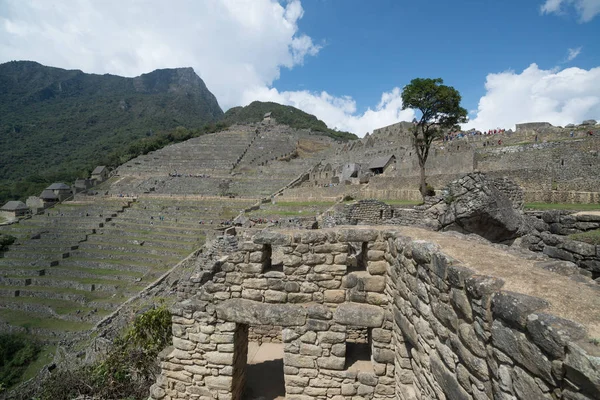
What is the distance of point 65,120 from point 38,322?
149 meters

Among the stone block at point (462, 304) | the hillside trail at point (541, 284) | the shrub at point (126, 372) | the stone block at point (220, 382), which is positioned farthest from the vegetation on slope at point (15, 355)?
the hillside trail at point (541, 284)

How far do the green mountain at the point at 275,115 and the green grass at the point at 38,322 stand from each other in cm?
9931

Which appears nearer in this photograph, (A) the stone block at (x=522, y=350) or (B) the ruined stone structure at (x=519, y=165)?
(A) the stone block at (x=522, y=350)

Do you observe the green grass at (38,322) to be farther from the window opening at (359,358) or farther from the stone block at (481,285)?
the stone block at (481,285)

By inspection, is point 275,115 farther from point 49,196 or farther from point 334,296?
point 334,296

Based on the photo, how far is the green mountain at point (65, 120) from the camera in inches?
3685

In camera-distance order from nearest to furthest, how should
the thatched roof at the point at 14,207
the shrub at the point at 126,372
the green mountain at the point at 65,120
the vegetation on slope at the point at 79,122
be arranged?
1. the shrub at the point at 126,372
2. the thatched roof at the point at 14,207
3. the vegetation on slope at the point at 79,122
4. the green mountain at the point at 65,120

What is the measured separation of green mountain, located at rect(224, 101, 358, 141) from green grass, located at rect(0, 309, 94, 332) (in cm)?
9931

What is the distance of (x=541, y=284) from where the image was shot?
1.97 m

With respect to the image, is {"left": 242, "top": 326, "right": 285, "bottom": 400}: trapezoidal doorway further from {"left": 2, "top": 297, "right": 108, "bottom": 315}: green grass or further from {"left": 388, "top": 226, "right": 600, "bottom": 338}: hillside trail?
{"left": 2, "top": 297, "right": 108, "bottom": 315}: green grass

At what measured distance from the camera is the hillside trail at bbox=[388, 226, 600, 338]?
1596 millimetres

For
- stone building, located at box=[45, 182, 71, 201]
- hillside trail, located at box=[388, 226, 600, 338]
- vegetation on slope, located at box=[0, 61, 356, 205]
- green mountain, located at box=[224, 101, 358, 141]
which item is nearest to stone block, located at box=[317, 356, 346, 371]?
hillside trail, located at box=[388, 226, 600, 338]

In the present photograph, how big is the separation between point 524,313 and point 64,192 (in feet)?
217

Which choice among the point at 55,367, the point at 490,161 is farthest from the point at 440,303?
the point at 490,161
